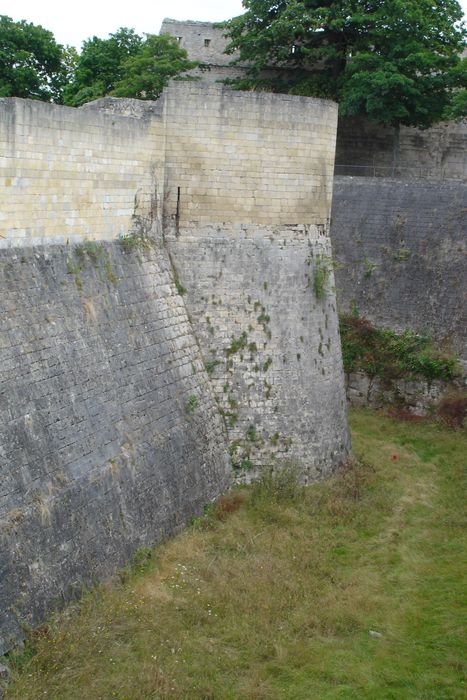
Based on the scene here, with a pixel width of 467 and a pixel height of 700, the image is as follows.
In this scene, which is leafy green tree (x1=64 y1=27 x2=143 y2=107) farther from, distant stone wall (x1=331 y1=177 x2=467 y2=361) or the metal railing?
distant stone wall (x1=331 y1=177 x2=467 y2=361)

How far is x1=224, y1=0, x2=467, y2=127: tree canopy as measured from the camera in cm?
2402

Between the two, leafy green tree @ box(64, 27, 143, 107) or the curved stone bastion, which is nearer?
the curved stone bastion

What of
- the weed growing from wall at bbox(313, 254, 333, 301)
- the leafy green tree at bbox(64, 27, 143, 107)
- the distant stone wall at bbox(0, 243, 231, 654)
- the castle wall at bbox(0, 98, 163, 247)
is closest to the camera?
the distant stone wall at bbox(0, 243, 231, 654)

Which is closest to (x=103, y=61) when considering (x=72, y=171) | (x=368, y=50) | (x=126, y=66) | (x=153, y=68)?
(x=126, y=66)

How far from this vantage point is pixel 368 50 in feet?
82.0

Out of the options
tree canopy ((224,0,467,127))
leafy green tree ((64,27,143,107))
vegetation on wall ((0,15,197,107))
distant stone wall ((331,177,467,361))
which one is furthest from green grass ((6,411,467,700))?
leafy green tree ((64,27,143,107))

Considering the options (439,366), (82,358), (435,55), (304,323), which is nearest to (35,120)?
(82,358)

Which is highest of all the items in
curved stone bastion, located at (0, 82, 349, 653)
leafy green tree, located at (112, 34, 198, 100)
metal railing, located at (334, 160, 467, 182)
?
leafy green tree, located at (112, 34, 198, 100)

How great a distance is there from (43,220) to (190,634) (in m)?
5.62

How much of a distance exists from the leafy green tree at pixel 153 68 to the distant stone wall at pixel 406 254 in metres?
9.95

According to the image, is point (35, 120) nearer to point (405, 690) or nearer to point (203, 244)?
point (203, 244)

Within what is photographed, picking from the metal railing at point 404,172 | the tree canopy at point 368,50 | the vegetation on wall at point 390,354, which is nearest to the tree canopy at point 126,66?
the tree canopy at point 368,50

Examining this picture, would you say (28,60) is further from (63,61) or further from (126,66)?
(126,66)

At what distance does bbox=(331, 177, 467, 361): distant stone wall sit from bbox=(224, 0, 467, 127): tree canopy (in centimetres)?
580
